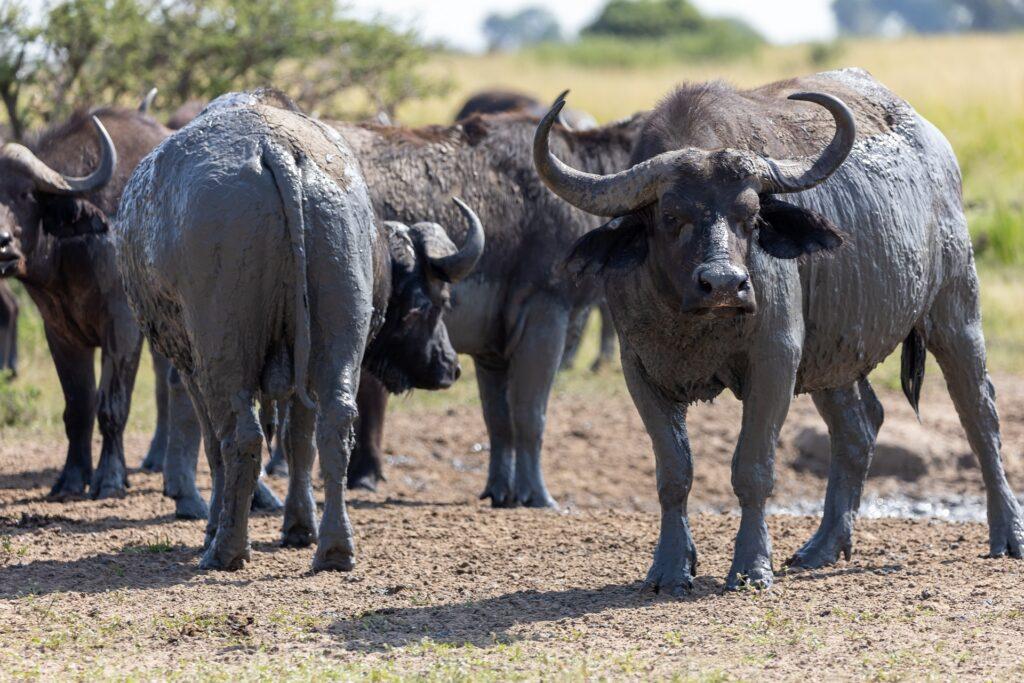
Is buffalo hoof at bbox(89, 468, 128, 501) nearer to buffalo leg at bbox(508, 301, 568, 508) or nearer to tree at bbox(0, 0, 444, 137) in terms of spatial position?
buffalo leg at bbox(508, 301, 568, 508)

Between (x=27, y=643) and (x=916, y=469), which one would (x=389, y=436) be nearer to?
(x=916, y=469)

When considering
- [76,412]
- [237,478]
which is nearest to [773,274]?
[237,478]

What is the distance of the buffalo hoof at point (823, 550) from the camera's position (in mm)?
7574

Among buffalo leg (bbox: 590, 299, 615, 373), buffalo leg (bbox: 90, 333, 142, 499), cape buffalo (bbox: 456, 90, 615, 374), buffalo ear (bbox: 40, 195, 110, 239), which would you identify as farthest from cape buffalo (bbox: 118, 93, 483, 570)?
buffalo leg (bbox: 590, 299, 615, 373)

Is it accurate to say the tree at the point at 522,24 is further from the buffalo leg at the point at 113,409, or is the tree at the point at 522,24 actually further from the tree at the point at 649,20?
the buffalo leg at the point at 113,409

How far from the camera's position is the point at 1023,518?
26.1 ft

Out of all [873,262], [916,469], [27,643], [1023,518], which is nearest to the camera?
[27,643]

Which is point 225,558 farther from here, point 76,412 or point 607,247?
point 76,412

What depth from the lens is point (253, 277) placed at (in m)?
6.75

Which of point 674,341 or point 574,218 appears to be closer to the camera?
point 674,341

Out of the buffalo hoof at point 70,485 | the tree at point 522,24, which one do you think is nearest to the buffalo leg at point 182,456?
the buffalo hoof at point 70,485

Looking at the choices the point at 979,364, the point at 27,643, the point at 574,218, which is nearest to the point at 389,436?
the point at 574,218

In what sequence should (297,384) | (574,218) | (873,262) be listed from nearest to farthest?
(297,384)
(873,262)
(574,218)

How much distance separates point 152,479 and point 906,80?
24.0 metres
